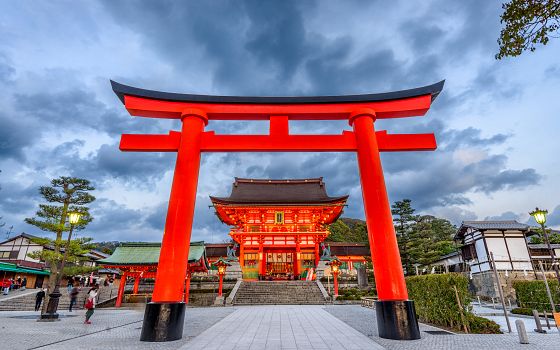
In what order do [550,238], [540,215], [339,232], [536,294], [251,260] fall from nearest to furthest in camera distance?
[540,215] → [536,294] → [251,260] → [550,238] → [339,232]

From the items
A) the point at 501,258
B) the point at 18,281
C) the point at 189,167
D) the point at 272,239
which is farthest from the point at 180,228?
the point at 18,281

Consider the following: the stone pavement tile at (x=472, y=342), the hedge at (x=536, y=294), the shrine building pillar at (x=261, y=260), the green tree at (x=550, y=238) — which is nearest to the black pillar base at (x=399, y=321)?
the stone pavement tile at (x=472, y=342)

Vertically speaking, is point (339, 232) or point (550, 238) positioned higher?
point (339, 232)

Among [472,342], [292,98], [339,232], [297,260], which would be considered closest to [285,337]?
[472,342]

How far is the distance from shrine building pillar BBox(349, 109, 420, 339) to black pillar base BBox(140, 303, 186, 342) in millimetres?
4698

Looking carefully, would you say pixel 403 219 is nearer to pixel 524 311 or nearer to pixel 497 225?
pixel 497 225

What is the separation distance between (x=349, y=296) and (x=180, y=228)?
15985 mm

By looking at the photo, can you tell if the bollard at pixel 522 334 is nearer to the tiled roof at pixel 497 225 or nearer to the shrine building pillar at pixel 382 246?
the shrine building pillar at pixel 382 246

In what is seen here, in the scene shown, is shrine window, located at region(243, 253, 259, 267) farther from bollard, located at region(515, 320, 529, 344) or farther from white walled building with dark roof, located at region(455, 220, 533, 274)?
bollard, located at region(515, 320, 529, 344)

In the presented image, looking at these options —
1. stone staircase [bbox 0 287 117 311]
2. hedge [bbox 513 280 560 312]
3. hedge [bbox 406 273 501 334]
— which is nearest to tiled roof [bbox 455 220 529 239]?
hedge [bbox 513 280 560 312]

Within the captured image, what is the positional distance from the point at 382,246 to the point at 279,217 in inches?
777

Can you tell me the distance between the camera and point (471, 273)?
24516 millimetres

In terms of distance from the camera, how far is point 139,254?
19000 mm

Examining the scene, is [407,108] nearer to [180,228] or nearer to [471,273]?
[180,228]
